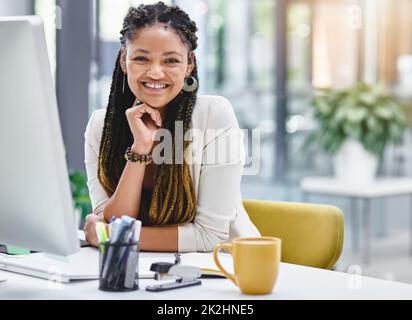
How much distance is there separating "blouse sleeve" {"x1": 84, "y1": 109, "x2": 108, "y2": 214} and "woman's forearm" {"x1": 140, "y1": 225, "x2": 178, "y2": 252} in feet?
0.68

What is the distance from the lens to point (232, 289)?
1.40 m

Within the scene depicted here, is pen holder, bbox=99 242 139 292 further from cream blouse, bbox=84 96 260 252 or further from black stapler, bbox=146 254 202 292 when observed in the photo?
cream blouse, bbox=84 96 260 252

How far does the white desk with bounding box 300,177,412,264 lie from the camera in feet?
16.1

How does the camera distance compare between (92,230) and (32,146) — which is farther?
(92,230)

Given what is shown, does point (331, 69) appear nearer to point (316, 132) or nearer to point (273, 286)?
point (316, 132)

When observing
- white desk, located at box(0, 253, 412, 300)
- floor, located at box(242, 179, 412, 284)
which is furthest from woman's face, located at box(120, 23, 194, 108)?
floor, located at box(242, 179, 412, 284)

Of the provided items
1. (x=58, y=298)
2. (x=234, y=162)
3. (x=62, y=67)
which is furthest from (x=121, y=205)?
(x=62, y=67)

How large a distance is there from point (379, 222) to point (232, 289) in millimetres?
4821

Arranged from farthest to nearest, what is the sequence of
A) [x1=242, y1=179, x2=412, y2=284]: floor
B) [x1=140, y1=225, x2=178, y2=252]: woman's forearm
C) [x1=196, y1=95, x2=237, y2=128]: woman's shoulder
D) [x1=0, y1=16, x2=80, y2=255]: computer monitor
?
[x1=242, y1=179, x2=412, y2=284]: floor, [x1=196, y1=95, x2=237, y2=128]: woman's shoulder, [x1=140, y1=225, x2=178, y2=252]: woman's forearm, [x1=0, y1=16, x2=80, y2=255]: computer monitor

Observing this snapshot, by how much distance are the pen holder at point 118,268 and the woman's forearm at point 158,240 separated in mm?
367

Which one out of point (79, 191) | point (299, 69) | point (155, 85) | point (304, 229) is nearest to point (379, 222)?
point (299, 69)

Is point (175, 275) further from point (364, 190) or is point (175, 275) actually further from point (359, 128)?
point (359, 128)

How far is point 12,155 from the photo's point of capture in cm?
135

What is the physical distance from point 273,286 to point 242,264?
7 cm
